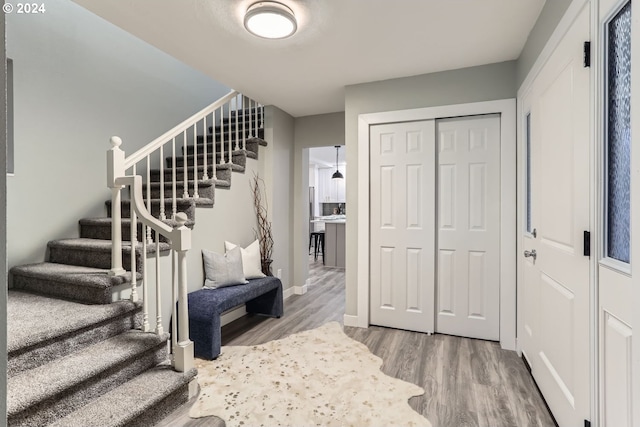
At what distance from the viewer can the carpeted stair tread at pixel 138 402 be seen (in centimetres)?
150

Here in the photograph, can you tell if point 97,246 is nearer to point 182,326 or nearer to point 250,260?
point 182,326

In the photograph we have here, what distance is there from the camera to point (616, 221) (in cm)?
116

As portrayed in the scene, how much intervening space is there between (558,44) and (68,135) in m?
3.66

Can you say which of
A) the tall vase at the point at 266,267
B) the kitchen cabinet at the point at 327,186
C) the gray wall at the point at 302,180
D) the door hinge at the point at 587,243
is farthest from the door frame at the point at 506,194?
the kitchen cabinet at the point at 327,186

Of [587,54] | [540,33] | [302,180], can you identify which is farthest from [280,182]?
[587,54]

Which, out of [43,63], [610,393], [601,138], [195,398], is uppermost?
[43,63]

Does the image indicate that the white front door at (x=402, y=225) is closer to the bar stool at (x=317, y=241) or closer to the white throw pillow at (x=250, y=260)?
the white throw pillow at (x=250, y=260)

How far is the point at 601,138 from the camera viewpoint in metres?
1.21

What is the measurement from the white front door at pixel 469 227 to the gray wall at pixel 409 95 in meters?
0.22

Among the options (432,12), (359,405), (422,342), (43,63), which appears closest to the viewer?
(359,405)

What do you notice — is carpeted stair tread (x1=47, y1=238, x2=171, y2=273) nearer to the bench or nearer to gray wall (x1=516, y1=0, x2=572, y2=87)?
the bench

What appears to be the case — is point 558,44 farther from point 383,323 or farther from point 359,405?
point 383,323

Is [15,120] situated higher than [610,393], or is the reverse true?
[15,120]

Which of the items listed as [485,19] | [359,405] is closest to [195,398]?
[359,405]
